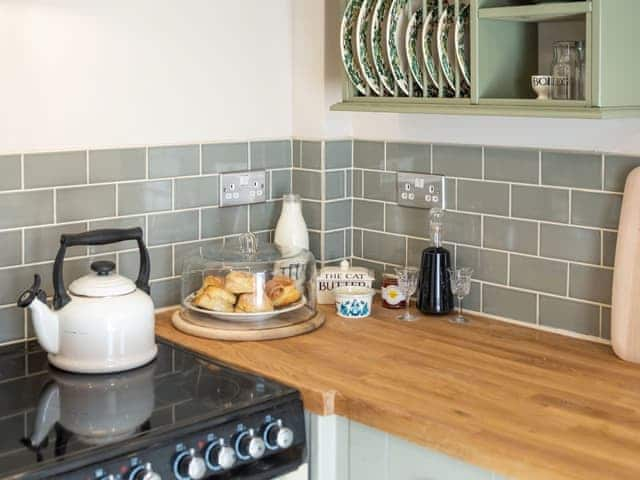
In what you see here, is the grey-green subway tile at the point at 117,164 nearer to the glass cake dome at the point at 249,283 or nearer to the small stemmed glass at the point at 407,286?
the glass cake dome at the point at 249,283

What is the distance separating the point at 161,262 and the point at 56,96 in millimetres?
496

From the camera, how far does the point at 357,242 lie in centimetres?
277

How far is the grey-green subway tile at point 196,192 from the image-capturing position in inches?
98.7

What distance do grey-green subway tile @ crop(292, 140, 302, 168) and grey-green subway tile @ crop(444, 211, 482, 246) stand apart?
46 centimetres

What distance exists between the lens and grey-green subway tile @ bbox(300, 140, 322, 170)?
2684 mm

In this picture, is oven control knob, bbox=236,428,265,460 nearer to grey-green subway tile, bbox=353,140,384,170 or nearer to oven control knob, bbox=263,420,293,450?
oven control knob, bbox=263,420,293,450

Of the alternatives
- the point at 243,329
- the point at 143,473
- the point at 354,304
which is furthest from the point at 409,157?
the point at 143,473

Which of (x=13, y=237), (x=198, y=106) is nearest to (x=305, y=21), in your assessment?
(x=198, y=106)

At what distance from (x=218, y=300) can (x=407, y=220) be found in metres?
0.59

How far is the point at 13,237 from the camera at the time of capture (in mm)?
2213

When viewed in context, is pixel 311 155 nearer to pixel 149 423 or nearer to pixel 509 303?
pixel 509 303

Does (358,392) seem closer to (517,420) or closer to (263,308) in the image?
(517,420)

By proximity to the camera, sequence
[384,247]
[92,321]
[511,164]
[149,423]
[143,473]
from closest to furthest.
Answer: [143,473] → [149,423] → [92,321] → [511,164] → [384,247]

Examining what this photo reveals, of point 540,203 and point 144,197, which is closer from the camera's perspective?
point 540,203
